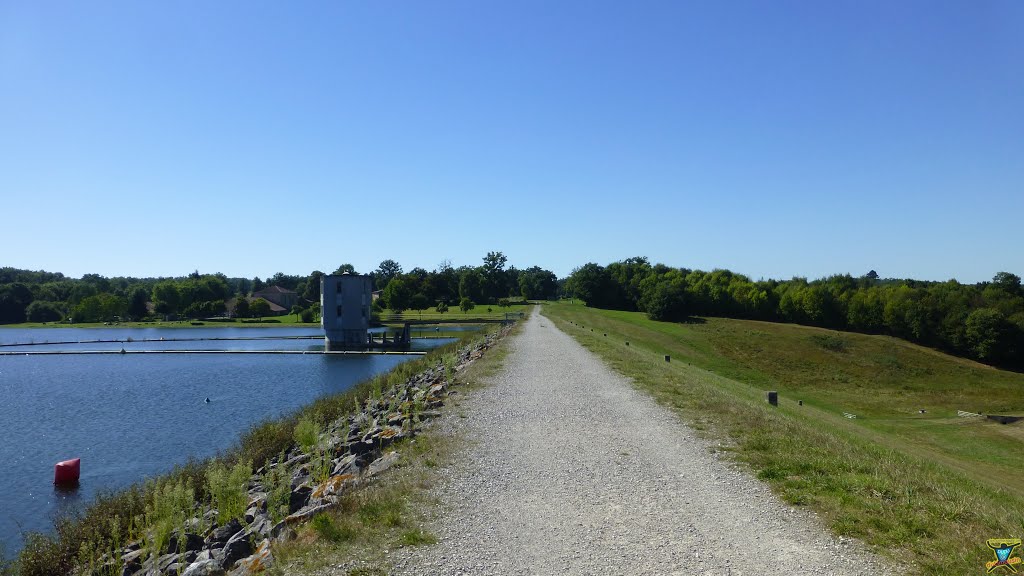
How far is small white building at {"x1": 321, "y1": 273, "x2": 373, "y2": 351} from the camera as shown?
6669 cm

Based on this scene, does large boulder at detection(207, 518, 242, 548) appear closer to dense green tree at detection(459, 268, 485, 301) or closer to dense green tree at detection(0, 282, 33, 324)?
dense green tree at detection(459, 268, 485, 301)

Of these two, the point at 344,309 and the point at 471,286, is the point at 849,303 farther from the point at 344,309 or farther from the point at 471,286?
the point at 471,286

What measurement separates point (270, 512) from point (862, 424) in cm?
3104

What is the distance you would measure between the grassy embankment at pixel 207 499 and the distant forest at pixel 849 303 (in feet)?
208

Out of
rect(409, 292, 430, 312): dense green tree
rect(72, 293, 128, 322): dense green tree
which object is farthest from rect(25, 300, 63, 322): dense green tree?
rect(409, 292, 430, 312): dense green tree

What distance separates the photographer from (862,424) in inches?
1174

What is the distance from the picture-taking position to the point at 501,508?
7.28 m

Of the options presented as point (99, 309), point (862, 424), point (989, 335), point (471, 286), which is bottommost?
point (862, 424)

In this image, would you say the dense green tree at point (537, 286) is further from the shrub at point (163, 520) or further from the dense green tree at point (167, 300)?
the shrub at point (163, 520)

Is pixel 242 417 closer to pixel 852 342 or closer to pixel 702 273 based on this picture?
pixel 852 342

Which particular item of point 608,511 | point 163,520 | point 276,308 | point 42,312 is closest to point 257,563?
point 163,520

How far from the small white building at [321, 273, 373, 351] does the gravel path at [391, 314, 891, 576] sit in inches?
2260

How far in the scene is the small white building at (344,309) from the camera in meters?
66.7

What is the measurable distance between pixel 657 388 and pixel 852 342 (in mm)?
58112
